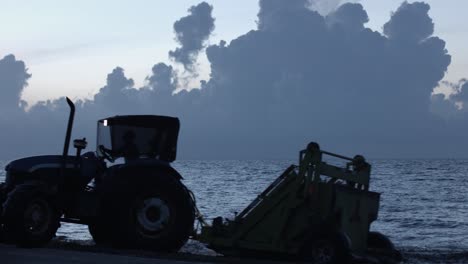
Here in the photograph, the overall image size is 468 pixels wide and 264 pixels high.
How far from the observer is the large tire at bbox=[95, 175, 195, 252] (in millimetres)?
11953

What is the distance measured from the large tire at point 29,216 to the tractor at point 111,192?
0.05 ft

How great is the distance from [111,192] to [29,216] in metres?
1.32

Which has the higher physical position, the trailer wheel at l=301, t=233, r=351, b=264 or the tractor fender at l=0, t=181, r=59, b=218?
the tractor fender at l=0, t=181, r=59, b=218

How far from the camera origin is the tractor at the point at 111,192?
456 inches

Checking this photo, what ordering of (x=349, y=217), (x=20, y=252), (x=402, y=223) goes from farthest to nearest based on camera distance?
1. (x=402, y=223)
2. (x=349, y=217)
3. (x=20, y=252)

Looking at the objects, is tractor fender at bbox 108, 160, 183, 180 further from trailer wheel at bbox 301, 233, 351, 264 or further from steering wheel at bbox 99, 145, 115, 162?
trailer wheel at bbox 301, 233, 351, 264

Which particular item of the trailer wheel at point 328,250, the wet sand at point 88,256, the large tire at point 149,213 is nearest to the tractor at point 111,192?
the large tire at point 149,213

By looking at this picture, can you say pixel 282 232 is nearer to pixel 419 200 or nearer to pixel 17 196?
pixel 17 196

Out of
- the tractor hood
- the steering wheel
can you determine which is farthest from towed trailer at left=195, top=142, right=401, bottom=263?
the tractor hood

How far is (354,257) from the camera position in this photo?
12.3 m

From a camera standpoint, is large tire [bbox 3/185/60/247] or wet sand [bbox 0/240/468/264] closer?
wet sand [bbox 0/240/468/264]

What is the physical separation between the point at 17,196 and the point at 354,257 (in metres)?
5.27

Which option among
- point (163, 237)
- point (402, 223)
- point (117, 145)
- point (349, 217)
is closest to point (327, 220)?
point (349, 217)

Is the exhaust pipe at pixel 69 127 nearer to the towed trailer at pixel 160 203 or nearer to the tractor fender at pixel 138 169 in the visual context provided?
the towed trailer at pixel 160 203
